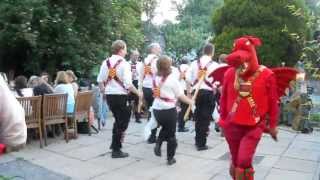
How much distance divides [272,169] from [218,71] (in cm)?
212

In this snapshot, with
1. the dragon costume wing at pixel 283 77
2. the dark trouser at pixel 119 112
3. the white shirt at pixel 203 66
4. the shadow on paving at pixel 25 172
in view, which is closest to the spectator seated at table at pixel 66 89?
the dark trouser at pixel 119 112

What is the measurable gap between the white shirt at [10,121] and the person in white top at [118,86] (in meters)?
5.17

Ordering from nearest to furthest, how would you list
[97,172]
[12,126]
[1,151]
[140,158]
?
[12,126]
[1,151]
[97,172]
[140,158]

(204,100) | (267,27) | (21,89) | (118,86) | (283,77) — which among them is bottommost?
(204,100)

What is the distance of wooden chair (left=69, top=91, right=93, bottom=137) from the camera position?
999 cm

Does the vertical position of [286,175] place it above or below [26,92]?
below

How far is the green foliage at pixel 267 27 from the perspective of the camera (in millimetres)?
13766

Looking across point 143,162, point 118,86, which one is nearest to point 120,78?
point 118,86

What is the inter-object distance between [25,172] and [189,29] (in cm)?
2614

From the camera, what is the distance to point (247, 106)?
5.70 m

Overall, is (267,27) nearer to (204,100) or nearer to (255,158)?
(204,100)

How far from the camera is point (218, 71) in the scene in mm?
6379

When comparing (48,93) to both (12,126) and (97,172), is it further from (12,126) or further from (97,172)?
(12,126)

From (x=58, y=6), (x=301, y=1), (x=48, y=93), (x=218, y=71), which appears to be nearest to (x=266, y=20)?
(x=301, y=1)
